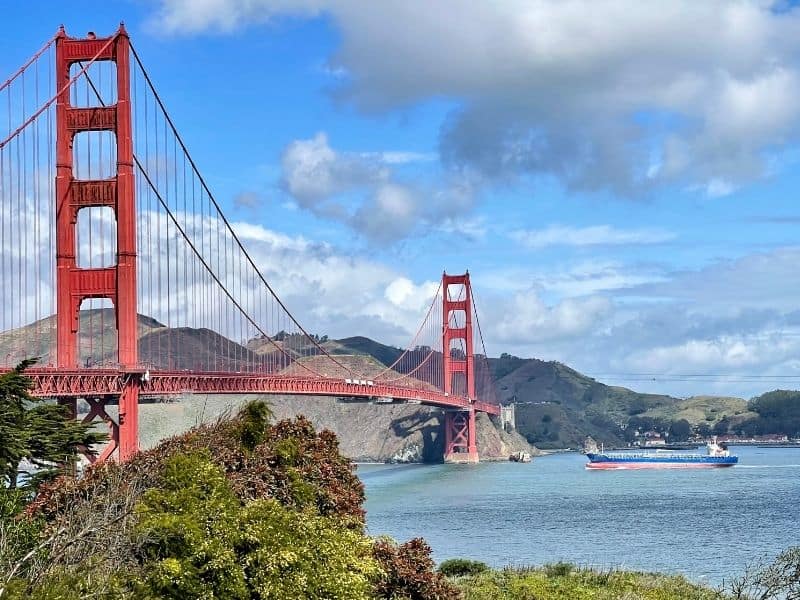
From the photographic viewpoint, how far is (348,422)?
157375 mm

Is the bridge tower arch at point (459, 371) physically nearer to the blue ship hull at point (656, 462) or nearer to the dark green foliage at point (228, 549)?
the blue ship hull at point (656, 462)

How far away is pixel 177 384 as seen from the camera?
4559 centimetres

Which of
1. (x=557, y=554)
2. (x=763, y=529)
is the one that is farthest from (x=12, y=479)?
(x=763, y=529)

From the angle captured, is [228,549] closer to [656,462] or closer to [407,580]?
[407,580]

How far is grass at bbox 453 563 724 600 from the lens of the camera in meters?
27.9

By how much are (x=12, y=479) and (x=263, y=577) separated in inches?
393

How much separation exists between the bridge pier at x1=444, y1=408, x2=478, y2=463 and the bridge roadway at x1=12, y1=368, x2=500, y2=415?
1853 inches

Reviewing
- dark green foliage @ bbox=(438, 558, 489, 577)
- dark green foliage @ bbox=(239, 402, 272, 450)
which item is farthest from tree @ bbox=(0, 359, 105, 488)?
dark green foliage @ bbox=(438, 558, 489, 577)

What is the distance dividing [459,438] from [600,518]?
70124 millimetres

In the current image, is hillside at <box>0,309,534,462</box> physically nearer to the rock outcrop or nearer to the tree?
the rock outcrop

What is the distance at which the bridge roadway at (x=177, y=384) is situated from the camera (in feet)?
121

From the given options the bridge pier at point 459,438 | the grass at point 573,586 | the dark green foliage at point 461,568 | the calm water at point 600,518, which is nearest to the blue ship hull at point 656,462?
the bridge pier at point 459,438

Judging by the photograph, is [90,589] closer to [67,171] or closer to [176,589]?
[176,589]

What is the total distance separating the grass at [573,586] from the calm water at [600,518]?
17.9 ft
